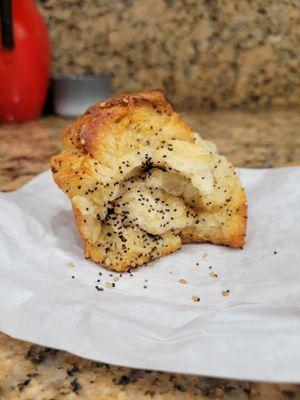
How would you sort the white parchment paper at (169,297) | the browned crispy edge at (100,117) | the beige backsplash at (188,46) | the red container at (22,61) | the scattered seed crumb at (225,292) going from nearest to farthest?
the white parchment paper at (169,297) < the scattered seed crumb at (225,292) < the browned crispy edge at (100,117) < the red container at (22,61) < the beige backsplash at (188,46)

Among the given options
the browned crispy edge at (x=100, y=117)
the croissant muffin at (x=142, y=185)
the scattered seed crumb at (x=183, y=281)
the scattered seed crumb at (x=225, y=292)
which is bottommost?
the scattered seed crumb at (x=183, y=281)

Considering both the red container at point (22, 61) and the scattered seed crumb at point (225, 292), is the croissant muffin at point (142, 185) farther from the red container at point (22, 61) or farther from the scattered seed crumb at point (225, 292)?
the red container at point (22, 61)

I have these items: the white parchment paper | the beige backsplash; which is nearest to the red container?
the beige backsplash

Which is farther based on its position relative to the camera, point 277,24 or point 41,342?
point 277,24

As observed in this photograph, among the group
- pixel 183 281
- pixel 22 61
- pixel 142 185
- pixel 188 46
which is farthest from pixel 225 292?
pixel 188 46

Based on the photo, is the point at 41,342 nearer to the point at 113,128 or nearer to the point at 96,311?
the point at 96,311

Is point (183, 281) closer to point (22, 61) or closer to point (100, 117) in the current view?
point (100, 117)

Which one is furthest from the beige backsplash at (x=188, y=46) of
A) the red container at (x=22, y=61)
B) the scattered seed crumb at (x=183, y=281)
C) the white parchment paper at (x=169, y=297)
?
the scattered seed crumb at (x=183, y=281)

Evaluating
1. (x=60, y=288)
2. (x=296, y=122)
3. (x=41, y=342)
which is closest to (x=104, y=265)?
(x=60, y=288)
